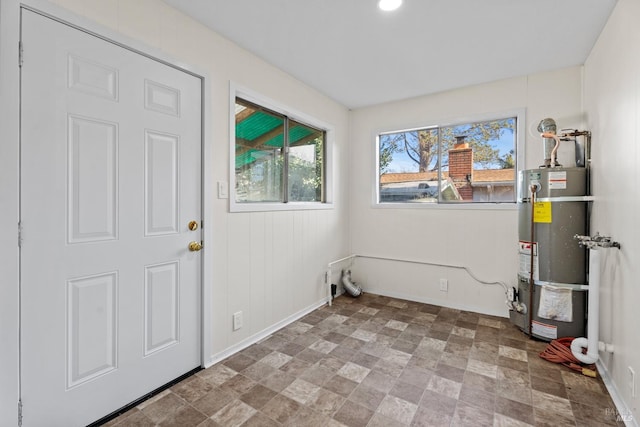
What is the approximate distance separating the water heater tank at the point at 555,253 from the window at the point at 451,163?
57cm

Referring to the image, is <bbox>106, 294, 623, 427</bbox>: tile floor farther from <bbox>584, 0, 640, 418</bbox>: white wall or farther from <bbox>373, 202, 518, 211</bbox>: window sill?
<bbox>373, 202, 518, 211</bbox>: window sill

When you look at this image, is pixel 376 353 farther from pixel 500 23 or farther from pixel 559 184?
pixel 500 23

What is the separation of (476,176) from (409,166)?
769 millimetres

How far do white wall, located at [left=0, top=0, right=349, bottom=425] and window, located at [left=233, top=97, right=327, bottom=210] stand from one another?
167 mm

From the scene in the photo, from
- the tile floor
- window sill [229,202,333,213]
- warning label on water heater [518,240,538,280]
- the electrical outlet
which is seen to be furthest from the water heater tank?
the electrical outlet

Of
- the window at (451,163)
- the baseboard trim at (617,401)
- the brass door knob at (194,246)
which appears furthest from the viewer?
the window at (451,163)

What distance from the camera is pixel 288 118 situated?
120 inches

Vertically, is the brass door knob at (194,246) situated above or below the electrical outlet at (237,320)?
above

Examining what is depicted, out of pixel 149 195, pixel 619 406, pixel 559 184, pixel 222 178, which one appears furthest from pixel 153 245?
pixel 559 184

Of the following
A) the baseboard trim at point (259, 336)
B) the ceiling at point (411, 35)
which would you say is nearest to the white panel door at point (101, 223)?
the baseboard trim at point (259, 336)

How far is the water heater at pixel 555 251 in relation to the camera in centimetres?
238

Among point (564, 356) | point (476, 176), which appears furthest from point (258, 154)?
point (564, 356)

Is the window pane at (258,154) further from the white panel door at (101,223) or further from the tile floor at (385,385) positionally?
→ the tile floor at (385,385)

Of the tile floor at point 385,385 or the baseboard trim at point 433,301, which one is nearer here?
the tile floor at point 385,385
